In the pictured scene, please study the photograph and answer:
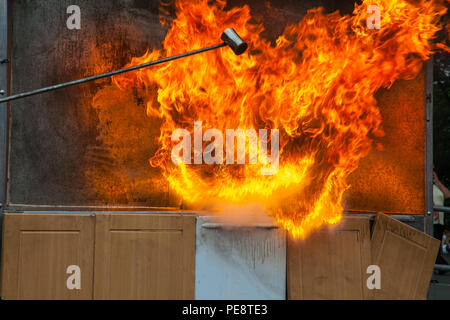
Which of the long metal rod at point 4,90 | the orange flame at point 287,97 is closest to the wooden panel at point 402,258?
the orange flame at point 287,97

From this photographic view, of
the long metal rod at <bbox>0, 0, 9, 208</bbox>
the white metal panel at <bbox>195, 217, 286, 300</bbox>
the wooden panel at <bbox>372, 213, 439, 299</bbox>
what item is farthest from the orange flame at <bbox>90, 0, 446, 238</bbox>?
the long metal rod at <bbox>0, 0, 9, 208</bbox>

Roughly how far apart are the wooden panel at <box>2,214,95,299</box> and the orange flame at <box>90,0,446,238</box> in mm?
1244

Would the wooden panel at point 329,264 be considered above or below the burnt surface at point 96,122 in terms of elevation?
below

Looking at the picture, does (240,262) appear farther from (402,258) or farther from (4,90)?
(4,90)

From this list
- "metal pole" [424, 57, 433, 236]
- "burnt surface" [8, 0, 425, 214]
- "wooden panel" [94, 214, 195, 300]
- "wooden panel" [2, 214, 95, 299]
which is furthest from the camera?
"metal pole" [424, 57, 433, 236]

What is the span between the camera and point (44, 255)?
14.5 feet

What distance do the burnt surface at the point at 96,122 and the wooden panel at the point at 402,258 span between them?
347 mm

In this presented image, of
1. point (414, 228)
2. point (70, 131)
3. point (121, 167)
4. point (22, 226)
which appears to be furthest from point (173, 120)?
point (414, 228)

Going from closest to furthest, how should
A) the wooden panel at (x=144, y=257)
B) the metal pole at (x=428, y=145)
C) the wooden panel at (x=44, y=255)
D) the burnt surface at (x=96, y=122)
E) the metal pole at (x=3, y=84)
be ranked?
the wooden panel at (x=44, y=255)
the wooden panel at (x=144, y=257)
the metal pole at (x=3, y=84)
the burnt surface at (x=96, y=122)
the metal pole at (x=428, y=145)

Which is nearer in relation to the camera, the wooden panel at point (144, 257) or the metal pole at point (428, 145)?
the wooden panel at point (144, 257)

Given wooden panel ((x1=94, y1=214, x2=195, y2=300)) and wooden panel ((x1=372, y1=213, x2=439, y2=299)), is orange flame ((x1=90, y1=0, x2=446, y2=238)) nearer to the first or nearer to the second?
wooden panel ((x1=94, y1=214, x2=195, y2=300))

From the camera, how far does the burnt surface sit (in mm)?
4707

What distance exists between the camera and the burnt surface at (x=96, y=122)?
4.71m

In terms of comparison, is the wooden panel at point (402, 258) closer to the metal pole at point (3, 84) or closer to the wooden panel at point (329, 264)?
the wooden panel at point (329, 264)
